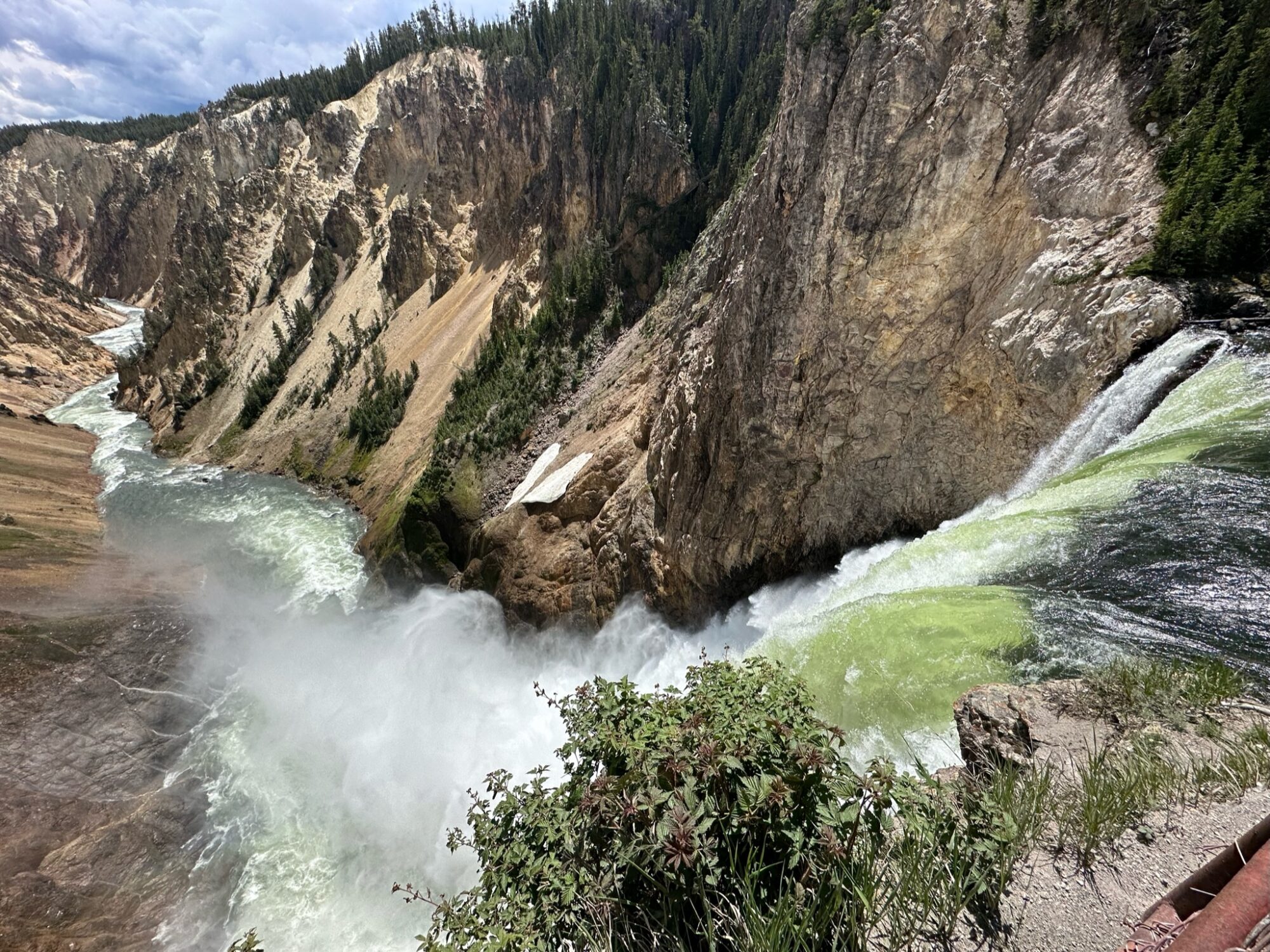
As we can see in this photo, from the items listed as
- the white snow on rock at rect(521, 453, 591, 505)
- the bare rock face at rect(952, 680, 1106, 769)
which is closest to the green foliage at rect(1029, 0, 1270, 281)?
the bare rock face at rect(952, 680, 1106, 769)

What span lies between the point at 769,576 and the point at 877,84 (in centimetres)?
1039

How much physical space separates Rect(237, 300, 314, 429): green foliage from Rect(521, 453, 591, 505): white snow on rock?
35710 millimetres

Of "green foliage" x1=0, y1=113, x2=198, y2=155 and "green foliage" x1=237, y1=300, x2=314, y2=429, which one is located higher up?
"green foliage" x1=0, y1=113, x2=198, y2=155

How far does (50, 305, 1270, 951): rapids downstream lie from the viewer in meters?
5.36

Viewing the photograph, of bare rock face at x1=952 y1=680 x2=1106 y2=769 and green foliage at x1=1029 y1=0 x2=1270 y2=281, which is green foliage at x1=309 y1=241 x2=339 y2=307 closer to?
green foliage at x1=1029 y1=0 x2=1270 y2=281

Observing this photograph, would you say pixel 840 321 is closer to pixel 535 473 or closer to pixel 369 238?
pixel 535 473

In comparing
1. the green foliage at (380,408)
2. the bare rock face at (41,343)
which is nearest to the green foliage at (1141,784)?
the green foliage at (380,408)

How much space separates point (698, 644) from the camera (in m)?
13.5

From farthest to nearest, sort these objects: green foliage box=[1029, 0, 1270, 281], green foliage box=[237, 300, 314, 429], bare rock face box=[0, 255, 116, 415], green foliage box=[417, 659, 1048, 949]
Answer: bare rock face box=[0, 255, 116, 415] < green foliage box=[237, 300, 314, 429] < green foliage box=[1029, 0, 1270, 281] < green foliage box=[417, 659, 1048, 949]

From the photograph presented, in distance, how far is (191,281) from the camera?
189ft

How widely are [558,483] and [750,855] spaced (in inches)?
639

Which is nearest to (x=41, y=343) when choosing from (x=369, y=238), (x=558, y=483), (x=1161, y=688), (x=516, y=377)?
(x=369, y=238)

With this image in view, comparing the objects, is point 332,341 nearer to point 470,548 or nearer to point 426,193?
point 426,193

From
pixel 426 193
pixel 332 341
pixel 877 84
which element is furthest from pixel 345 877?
pixel 426 193
